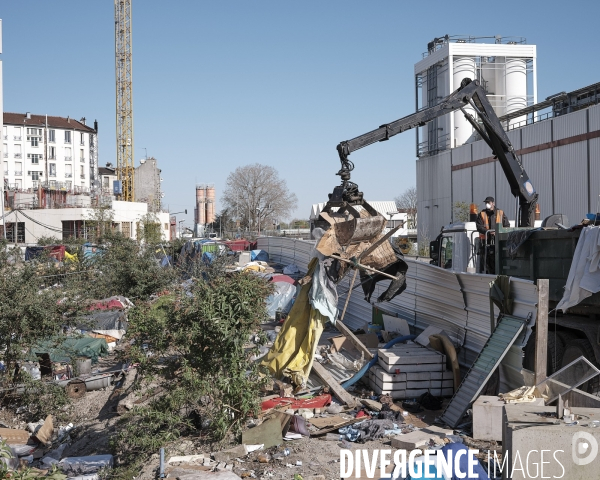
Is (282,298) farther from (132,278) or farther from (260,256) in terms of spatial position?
(260,256)

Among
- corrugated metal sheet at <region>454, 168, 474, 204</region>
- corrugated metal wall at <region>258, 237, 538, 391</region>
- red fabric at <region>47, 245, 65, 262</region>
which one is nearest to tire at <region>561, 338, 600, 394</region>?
corrugated metal wall at <region>258, 237, 538, 391</region>

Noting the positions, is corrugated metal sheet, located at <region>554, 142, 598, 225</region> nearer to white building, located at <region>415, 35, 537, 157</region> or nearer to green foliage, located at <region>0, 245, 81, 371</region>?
white building, located at <region>415, 35, 537, 157</region>

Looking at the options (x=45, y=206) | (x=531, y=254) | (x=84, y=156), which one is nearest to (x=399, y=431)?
(x=531, y=254)

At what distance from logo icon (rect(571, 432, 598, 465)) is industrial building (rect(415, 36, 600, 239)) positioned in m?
23.6

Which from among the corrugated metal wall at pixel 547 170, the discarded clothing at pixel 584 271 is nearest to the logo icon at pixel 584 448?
the discarded clothing at pixel 584 271

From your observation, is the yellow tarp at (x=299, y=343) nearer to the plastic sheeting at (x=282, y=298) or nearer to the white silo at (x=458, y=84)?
the plastic sheeting at (x=282, y=298)

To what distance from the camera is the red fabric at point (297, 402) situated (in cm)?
→ 947

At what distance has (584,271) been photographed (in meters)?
8.68

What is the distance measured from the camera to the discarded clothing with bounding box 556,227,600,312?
334 inches

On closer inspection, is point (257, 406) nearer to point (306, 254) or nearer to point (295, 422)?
point (295, 422)

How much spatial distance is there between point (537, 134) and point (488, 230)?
22.1 meters

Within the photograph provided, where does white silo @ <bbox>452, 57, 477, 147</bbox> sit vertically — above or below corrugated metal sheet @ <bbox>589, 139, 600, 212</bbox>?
above

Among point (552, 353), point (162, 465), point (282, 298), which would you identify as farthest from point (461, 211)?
point (162, 465)

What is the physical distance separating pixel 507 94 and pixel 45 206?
42.9 metres
